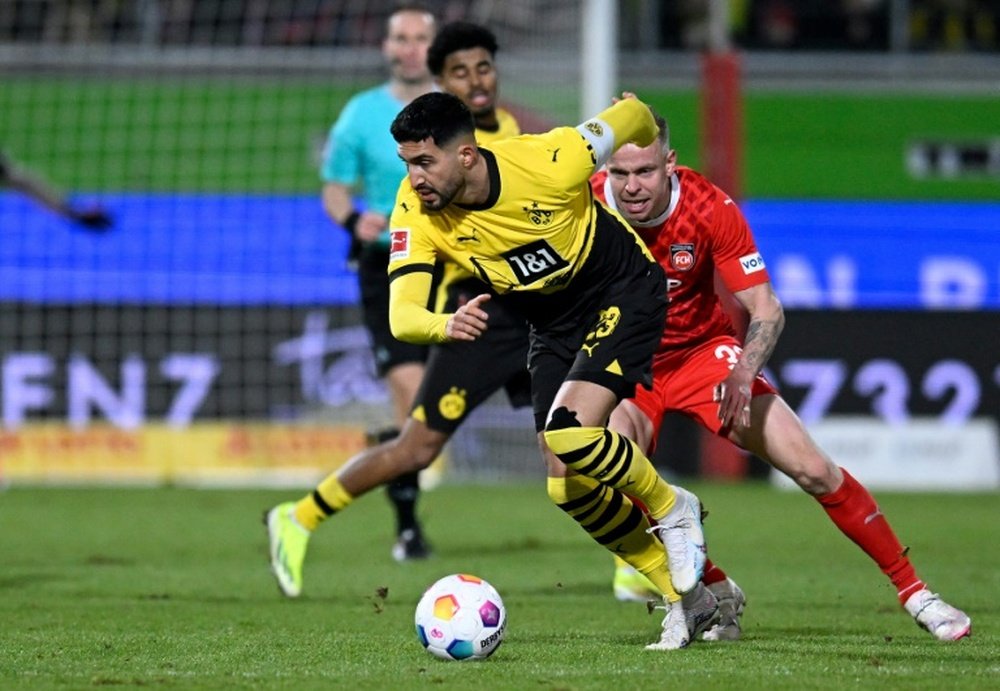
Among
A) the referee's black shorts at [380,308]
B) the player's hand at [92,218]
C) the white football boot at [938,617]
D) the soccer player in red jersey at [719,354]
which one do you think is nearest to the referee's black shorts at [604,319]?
the soccer player in red jersey at [719,354]

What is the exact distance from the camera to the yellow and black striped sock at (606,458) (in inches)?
232

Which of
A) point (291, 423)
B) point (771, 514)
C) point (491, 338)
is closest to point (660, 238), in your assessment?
point (491, 338)

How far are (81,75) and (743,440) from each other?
468 inches

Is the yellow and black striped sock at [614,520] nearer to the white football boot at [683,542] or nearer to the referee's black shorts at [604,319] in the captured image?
the white football boot at [683,542]

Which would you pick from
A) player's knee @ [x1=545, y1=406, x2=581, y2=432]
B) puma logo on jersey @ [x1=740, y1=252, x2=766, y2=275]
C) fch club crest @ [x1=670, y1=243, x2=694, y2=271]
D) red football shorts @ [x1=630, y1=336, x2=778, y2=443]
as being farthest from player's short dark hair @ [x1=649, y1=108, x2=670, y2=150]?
player's knee @ [x1=545, y1=406, x2=581, y2=432]

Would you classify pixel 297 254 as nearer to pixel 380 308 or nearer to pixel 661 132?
pixel 380 308

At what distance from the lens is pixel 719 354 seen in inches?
269

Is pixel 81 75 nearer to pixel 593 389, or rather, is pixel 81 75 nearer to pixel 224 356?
pixel 224 356

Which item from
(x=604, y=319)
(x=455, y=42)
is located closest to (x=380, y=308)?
(x=455, y=42)

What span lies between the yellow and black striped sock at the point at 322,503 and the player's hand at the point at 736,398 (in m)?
2.27

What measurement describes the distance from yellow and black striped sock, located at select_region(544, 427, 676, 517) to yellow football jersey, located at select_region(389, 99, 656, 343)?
0.61 meters

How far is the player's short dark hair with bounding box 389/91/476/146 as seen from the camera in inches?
232

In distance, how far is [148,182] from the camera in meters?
16.6

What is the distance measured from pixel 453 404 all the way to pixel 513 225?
1.96 meters
